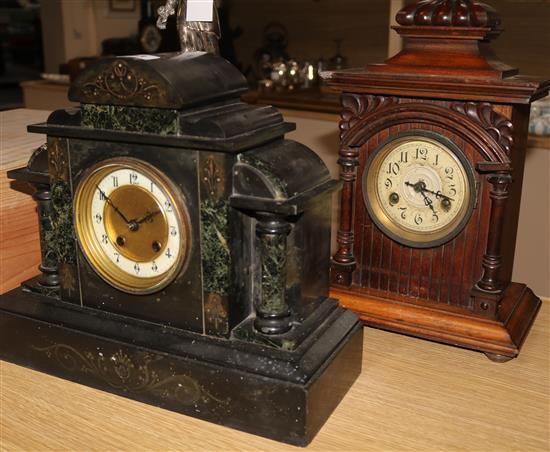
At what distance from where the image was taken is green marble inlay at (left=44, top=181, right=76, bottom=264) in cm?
115

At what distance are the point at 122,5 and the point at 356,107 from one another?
3.79 meters

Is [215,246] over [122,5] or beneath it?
beneath

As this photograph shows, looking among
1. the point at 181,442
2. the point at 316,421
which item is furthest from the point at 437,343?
the point at 181,442

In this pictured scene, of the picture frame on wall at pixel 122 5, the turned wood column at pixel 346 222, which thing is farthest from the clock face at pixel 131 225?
the picture frame on wall at pixel 122 5

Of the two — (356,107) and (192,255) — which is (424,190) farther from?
(192,255)

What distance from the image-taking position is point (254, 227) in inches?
41.6

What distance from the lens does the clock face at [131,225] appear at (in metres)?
1.05

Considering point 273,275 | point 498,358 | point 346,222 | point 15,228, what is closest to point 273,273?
point 273,275

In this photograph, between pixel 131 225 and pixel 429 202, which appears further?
pixel 429 202

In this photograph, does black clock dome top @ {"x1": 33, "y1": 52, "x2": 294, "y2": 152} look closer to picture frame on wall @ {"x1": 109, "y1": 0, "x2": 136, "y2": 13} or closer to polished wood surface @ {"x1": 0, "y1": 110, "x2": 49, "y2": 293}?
polished wood surface @ {"x1": 0, "y1": 110, "x2": 49, "y2": 293}

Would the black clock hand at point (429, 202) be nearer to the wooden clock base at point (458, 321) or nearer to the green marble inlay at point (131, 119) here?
the wooden clock base at point (458, 321)

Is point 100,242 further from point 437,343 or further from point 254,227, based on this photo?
point 437,343

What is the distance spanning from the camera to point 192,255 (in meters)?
1.05

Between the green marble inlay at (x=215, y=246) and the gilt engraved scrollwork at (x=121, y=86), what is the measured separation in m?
0.17
